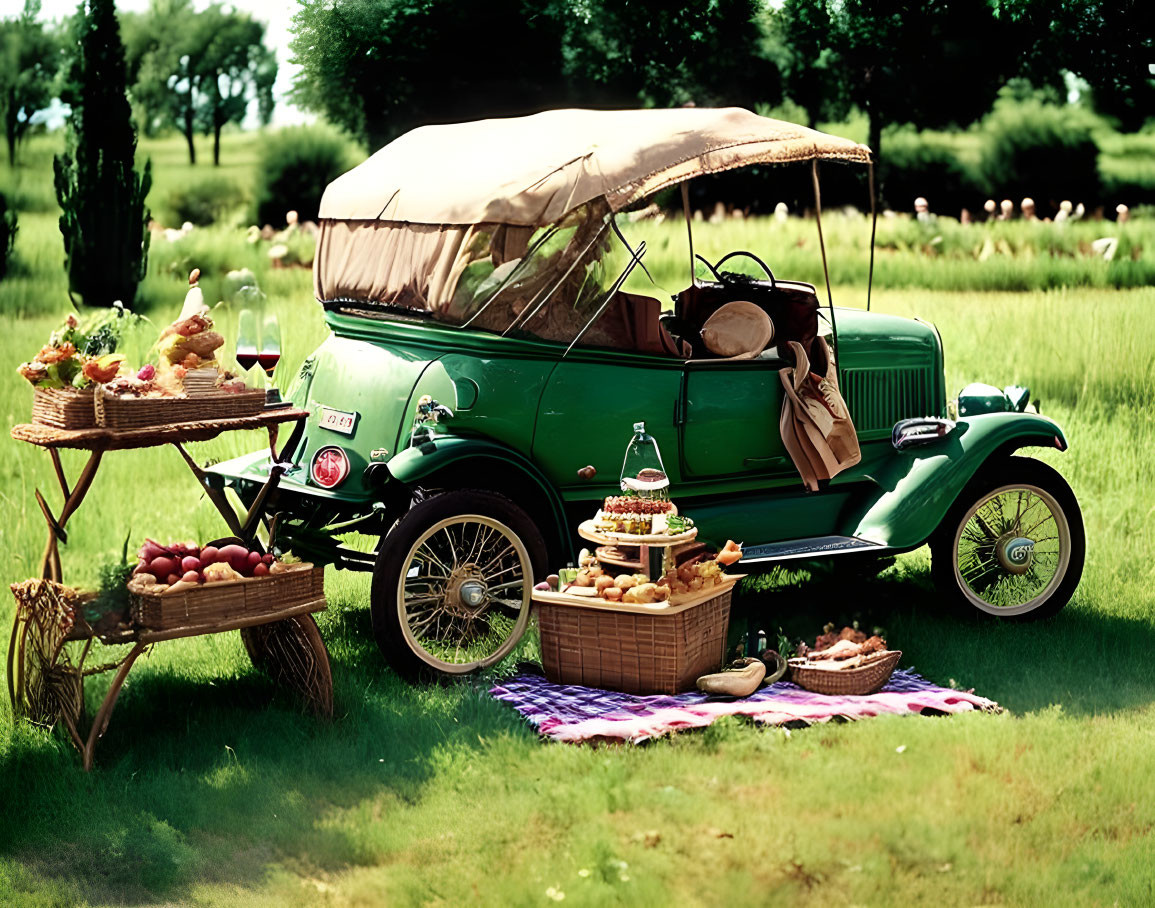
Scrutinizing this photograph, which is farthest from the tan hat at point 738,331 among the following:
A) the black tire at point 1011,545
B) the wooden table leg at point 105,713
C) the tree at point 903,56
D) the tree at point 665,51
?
the tree at point 903,56

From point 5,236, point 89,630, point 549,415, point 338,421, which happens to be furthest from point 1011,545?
point 5,236

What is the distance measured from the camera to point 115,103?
16.1 m

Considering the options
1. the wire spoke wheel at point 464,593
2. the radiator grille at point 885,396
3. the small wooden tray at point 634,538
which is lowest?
the wire spoke wheel at point 464,593

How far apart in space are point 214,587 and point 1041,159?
26352mm

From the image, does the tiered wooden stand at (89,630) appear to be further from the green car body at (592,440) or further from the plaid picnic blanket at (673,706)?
the plaid picnic blanket at (673,706)

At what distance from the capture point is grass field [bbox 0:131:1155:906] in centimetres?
553

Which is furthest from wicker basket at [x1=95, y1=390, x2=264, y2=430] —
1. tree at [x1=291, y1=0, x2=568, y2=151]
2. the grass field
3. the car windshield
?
tree at [x1=291, y1=0, x2=568, y2=151]

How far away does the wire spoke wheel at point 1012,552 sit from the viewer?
848 cm

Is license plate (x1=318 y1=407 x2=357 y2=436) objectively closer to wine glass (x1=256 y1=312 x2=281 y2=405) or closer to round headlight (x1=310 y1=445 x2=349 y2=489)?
round headlight (x1=310 y1=445 x2=349 y2=489)

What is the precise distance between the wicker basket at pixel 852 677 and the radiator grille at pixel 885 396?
1.68 meters

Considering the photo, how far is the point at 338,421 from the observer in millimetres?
7695

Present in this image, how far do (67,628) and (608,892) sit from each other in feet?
8.23

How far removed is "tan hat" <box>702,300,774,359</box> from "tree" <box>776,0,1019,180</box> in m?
20.5

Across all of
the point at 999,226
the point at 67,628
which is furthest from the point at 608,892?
the point at 999,226
